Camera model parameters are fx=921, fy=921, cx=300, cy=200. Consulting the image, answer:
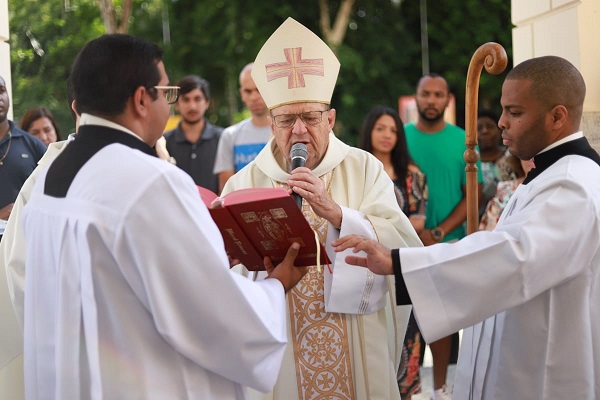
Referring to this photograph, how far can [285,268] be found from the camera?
334 centimetres

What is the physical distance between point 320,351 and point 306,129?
1.05 metres

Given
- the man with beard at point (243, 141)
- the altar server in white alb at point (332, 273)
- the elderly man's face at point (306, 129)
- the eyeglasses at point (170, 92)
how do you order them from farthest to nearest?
1. the man with beard at point (243, 141)
2. the elderly man's face at point (306, 129)
3. the altar server in white alb at point (332, 273)
4. the eyeglasses at point (170, 92)

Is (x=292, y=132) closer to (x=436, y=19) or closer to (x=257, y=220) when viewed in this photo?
(x=257, y=220)

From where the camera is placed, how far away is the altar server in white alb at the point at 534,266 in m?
3.38

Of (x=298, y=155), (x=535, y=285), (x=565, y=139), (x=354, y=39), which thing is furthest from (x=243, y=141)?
(x=354, y=39)

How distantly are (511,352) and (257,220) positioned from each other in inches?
47.7

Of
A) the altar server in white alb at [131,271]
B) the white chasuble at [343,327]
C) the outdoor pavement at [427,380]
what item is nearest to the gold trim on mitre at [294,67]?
the white chasuble at [343,327]

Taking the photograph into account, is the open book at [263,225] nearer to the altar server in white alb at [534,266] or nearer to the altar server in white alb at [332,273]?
the altar server in white alb at [534,266]

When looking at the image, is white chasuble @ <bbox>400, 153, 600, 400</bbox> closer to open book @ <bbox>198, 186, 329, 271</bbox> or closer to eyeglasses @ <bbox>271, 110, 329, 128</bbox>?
open book @ <bbox>198, 186, 329, 271</bbox>

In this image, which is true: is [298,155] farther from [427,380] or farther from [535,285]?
[427,380]

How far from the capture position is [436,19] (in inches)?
846

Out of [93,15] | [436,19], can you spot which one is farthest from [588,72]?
[436,19]

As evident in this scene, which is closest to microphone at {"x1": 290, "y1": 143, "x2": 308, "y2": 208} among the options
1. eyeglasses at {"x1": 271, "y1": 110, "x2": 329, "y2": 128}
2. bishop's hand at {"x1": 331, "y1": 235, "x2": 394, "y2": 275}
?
eyeglasses at {"x1": 271, "y1": 110, "x2": 329, "y2": 128}

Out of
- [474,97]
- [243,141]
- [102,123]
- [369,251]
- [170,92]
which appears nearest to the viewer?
[102,123]
